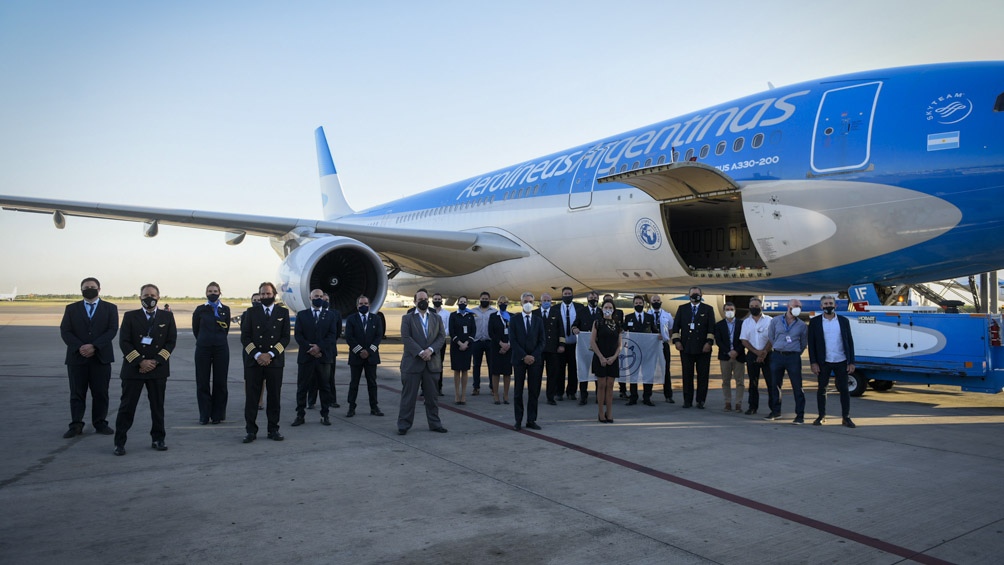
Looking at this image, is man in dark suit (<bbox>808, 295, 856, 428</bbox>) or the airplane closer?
man in dark suit (<bbox>808, 295, 856, 428</bbox>)

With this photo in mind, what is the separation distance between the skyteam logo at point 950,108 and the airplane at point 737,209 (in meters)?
A: 0.02

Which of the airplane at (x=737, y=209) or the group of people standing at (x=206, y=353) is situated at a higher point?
the airplane at (x=737, y=209)

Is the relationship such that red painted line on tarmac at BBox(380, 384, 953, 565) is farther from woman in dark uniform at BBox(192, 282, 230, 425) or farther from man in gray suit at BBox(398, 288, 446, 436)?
woman in dark uniform at BBox(192, 282, 230, 425)

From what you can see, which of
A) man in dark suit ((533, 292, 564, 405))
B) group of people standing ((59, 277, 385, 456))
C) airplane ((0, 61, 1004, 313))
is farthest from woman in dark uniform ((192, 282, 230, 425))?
airplane ((0, 61, 1004, 313))

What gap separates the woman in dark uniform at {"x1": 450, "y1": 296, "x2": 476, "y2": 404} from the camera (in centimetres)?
834

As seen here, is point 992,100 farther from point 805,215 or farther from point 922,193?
point 805,215

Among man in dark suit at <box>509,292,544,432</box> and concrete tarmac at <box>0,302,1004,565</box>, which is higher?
man in dark suit at <box>509,292,544,432</box>

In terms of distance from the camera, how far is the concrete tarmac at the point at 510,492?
3.38 m

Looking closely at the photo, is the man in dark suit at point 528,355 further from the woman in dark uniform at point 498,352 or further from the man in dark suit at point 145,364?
the man in dark suit at point 145,364

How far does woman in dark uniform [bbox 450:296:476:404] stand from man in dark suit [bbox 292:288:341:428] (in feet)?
5.35

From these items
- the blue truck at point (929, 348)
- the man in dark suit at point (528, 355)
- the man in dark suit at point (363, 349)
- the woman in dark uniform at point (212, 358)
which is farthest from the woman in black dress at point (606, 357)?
the woman in dark uniform at point (212, 358)

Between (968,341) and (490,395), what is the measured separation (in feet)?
19.6

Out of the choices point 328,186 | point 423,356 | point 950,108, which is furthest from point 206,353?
point 328,186

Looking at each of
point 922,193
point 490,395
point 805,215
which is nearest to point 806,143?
point 805,215
